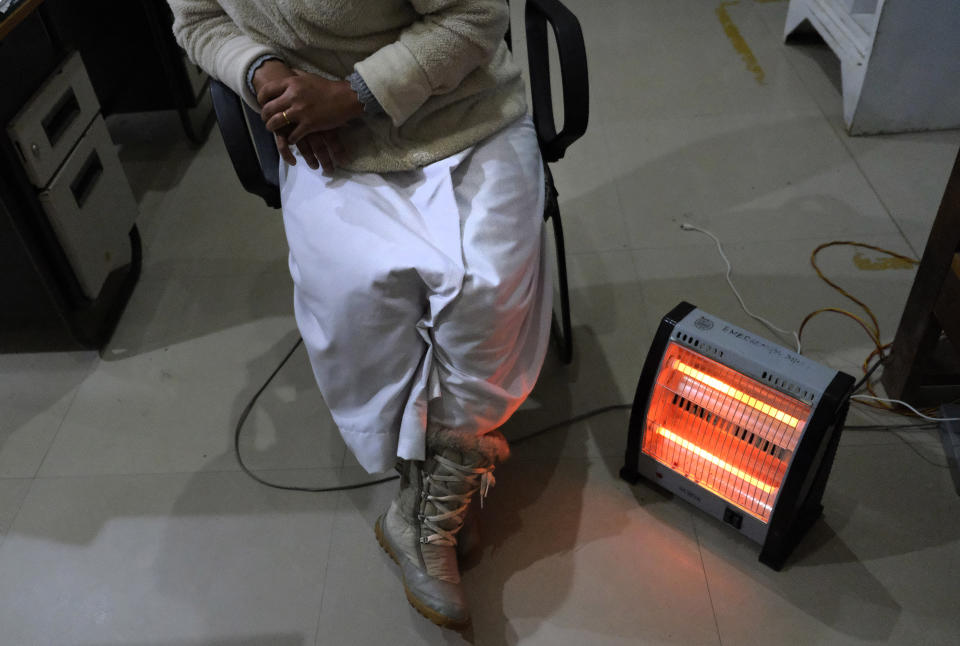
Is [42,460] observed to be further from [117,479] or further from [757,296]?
[757,296]

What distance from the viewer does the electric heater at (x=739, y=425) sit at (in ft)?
3.91

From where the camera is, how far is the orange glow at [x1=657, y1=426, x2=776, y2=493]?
4.30 feet

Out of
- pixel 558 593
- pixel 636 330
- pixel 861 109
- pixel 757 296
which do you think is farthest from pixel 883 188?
pixel 558 593

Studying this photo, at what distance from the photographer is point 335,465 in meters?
1.61

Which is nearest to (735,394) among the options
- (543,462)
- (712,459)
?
(712,459)

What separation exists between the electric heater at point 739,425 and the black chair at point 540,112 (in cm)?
34

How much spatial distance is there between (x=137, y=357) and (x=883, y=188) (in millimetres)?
1951

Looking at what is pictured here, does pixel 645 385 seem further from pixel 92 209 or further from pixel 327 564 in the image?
pixel 92 209

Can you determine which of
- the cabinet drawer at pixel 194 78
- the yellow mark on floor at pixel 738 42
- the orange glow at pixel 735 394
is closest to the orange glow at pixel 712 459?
the orange glow at pixel 735 394

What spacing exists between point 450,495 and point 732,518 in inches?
19.6

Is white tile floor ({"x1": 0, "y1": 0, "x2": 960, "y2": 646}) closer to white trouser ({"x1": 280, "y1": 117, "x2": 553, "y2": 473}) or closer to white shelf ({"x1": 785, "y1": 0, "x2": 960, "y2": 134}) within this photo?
white shelf ({"x1": 785, "y1": 0, "x2": 960, "y2": 134})

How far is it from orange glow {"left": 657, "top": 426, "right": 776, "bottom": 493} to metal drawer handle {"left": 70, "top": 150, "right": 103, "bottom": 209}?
1360mm

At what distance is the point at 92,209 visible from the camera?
1.85 m

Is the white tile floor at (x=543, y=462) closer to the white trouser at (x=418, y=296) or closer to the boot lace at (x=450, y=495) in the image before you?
the boot lace at (x=450, y=495)
